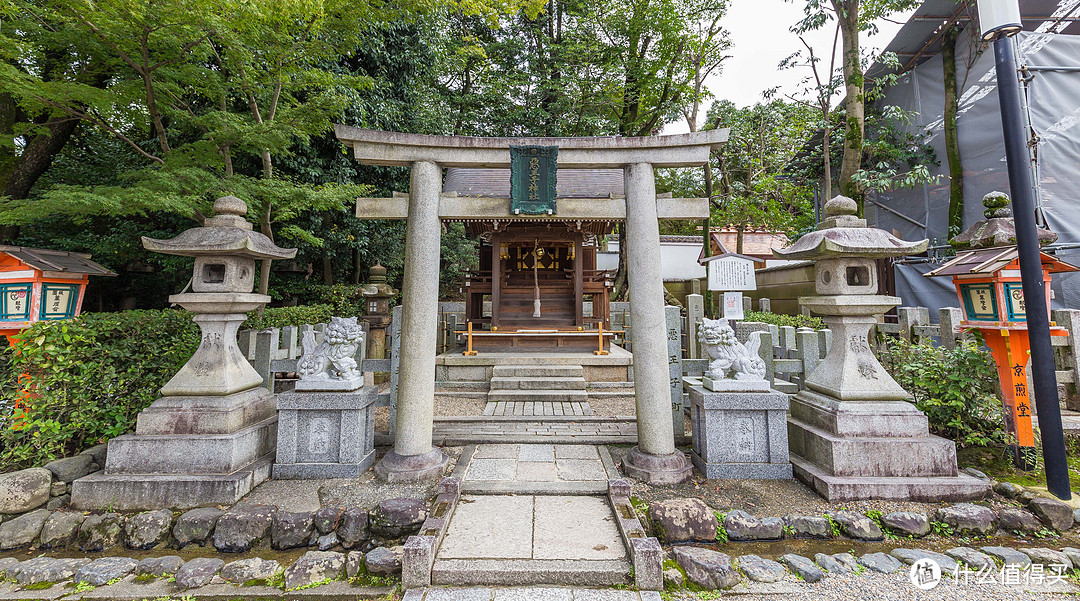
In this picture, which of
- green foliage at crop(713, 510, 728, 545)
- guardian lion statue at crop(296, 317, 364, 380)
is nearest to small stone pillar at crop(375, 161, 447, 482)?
guardian lion statue at crop(296, 317, 364, 380)

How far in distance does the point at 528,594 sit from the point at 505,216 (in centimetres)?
345

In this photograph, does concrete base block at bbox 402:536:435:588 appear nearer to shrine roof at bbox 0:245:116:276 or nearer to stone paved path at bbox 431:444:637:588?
stone paved path at bbox 431:444:637:588

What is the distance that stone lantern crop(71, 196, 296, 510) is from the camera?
355 cm

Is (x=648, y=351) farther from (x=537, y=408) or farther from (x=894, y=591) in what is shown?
(x=537, y=408)

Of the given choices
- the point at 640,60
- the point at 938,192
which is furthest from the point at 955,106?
→ the point at 640,60

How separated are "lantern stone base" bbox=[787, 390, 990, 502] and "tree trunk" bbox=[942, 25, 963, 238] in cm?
905

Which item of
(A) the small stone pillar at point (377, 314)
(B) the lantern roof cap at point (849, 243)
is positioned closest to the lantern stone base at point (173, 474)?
(A) the small stone pillar at point (377, 314)

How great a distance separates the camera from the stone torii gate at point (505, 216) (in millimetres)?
4090

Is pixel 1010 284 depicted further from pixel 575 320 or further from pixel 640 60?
pixel 640 60

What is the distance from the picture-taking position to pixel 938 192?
10.7 m

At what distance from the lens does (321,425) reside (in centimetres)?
405

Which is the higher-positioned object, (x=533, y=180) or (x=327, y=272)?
(x=327, y=272)

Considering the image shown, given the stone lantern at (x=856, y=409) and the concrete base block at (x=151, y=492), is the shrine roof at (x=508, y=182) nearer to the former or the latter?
the stone lantern at (x=856, y=409)

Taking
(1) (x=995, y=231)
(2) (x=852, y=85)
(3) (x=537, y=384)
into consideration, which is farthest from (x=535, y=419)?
(2) (x=852, y=85)
